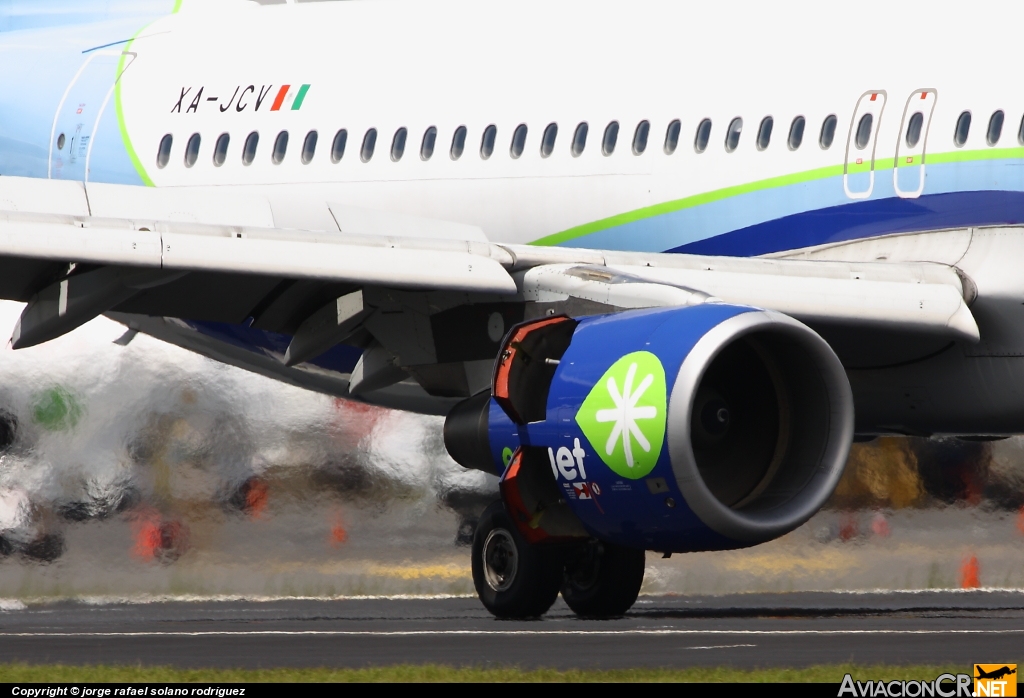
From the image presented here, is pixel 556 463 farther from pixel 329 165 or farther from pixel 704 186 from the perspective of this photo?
pixel 329 165

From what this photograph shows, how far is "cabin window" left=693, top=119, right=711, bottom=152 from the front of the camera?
1183 cm

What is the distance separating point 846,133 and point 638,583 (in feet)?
11.1

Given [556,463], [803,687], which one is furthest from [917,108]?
[803,687]

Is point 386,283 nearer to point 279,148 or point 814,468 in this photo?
point 814,468

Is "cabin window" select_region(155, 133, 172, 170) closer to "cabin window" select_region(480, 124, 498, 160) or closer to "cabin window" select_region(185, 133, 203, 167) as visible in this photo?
"cabin window" select_region(185, 133, 203, 167)

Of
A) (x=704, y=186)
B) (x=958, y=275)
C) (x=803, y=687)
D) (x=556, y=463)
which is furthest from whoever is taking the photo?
(x=704, y=186)

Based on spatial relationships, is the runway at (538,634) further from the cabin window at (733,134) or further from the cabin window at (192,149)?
the cabin window at (192,149)

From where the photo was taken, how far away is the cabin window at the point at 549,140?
12781mm

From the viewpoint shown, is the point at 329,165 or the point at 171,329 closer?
the point at 329,165

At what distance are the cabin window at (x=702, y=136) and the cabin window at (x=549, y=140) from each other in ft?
4.15

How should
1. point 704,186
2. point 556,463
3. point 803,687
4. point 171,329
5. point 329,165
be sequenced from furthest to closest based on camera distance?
point 171,329
point 329,165
point 704,186
point 556,463
point 803,687

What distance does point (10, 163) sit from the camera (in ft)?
52.5

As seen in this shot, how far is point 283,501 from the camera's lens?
614 inches

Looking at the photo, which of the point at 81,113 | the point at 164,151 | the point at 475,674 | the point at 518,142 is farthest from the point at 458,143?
the point at 475,674
